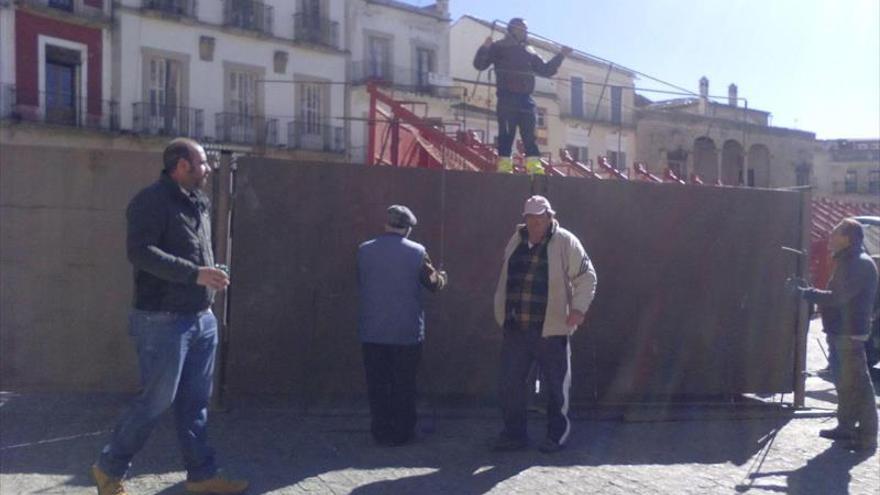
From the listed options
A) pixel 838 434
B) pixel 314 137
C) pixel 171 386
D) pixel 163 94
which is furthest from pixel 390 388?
pixel 163 94

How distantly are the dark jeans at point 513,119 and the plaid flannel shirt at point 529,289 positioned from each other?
8.95ft

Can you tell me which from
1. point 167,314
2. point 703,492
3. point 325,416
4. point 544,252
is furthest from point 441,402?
point 167,314

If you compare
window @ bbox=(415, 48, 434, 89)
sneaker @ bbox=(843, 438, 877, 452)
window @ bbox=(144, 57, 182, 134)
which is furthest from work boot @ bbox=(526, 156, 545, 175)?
window @ bbox=(415, 48, 434, 89)

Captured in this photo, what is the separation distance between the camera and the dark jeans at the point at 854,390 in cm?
760

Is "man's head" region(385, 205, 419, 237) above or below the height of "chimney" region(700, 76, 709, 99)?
below

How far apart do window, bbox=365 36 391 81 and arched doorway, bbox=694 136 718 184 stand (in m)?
21.0

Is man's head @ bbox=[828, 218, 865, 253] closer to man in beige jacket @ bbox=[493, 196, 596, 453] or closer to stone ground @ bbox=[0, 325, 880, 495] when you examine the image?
stone ground @ bbox=[0, 325, 880, 495]

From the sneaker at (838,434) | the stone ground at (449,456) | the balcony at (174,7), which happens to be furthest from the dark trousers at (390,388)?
the balcony at (174,7)

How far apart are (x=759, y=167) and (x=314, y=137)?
19718 mm

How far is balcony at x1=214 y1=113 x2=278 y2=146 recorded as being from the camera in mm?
32000

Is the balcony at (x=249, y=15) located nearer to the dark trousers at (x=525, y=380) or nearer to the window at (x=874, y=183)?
the dark trousers at (x=525, y=380)

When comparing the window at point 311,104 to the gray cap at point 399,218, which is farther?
the window at point 311,104

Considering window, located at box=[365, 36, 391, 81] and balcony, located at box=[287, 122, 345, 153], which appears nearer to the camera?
balcony, located at box=[287, 122, 345, 153]

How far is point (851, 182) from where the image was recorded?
5325 cm
